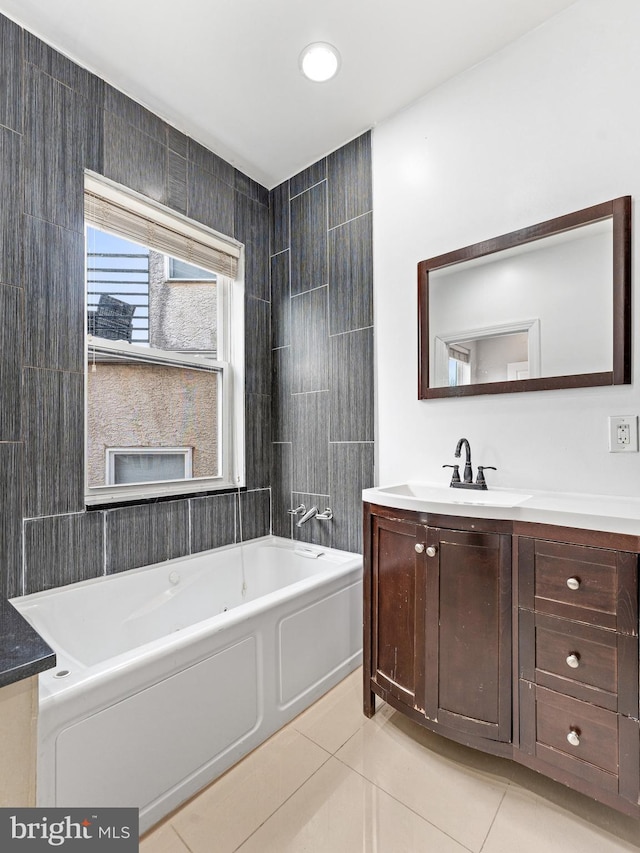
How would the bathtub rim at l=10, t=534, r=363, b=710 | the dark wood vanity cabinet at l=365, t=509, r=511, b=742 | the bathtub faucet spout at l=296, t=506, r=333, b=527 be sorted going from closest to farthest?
the bathtub rim at l=10, t=534, r=363, b=710
the dark wood vanity cabinet at l=365, t=509, r=511, b=742
the bathtub faucet spout at l=296, t=506, r=333, b=527

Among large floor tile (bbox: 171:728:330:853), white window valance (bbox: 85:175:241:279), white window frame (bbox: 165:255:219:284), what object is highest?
white window valance (bbox: 85:175:241:279)

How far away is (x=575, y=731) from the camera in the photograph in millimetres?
1239

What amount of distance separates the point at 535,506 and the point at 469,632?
48 cm

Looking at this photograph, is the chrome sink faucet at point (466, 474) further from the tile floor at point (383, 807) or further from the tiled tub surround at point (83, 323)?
the tile floor at point (383, 807)

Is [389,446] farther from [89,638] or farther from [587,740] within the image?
[89,638]

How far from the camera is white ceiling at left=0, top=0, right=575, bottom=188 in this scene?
1653 millimetres

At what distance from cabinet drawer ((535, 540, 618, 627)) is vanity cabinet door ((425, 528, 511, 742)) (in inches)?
4.1

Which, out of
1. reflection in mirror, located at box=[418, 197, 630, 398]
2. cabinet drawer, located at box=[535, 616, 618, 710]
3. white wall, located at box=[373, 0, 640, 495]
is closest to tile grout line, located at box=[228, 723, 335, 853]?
cabinet drawer, located at box=[535, 616, 618, 710]

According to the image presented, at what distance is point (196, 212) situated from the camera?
2350 millimetres

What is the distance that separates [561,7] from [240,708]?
2917 mm

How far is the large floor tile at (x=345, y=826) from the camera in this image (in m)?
1.19

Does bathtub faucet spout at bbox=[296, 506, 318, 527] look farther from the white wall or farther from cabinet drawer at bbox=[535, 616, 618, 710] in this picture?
cabinet drawer at bbox=[535, 616, 618, 710]

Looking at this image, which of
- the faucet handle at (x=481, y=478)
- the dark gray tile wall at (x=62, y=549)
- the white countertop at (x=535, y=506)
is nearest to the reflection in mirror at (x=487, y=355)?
the faucet handle at (x=481, y=478)

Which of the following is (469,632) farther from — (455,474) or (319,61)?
(319,61)
